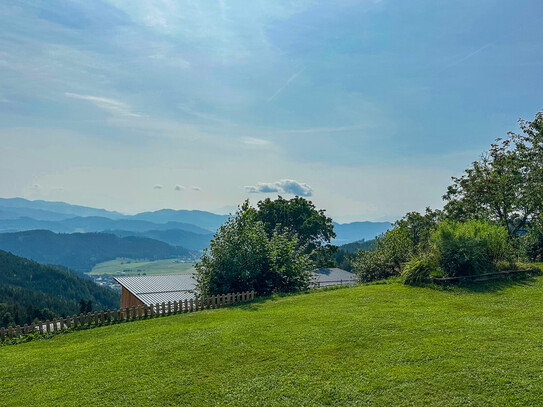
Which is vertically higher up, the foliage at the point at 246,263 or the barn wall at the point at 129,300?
the foliage at the point at 246,263

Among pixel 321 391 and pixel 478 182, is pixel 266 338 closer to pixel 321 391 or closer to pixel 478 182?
pixel 321 391

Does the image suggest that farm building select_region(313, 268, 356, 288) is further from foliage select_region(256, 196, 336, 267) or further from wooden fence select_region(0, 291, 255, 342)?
wooden fence select_region(0, 291, 255, 342)

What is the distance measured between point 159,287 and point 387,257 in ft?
48.9

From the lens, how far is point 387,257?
2028 cm

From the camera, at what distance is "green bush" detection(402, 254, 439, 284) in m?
14.3

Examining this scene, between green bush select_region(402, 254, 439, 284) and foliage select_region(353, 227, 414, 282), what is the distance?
4203mm

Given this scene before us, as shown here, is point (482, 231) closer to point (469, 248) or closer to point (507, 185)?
point (469, 248)

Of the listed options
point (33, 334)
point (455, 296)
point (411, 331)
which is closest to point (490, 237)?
point (455, 296)

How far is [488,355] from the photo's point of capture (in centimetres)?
668

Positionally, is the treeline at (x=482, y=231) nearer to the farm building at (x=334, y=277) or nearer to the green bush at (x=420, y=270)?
the green bush at (x=420, y=270)

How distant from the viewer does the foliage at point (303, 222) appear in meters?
47.7

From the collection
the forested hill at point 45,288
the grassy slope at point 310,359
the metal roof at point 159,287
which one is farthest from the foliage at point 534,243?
the forested hill at point 45,288

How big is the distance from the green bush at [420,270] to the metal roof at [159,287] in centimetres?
1207

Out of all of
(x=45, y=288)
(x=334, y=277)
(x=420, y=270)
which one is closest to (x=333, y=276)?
(x=334, y=277)
